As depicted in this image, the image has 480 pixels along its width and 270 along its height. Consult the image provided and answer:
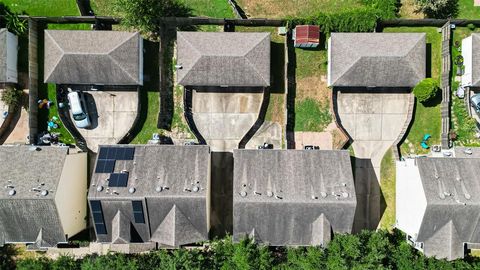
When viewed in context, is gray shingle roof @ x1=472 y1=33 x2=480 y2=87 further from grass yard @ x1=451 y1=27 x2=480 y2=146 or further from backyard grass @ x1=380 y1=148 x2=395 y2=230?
backyard grass @ x1=380 y1=148 x2=395 y2=230

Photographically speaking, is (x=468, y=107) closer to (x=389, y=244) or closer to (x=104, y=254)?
(x=389, y=244)

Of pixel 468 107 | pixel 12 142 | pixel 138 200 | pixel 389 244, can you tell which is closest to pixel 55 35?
pixel 12 142

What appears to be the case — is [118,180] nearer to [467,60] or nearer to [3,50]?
[3,50]

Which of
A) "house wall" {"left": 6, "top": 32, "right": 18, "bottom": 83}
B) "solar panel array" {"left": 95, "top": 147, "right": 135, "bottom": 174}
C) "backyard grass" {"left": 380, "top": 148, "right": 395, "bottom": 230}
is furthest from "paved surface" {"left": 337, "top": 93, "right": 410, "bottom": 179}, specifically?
"house wall" {"left": 6, "top": 32, "right": 18, "bottom": 83}

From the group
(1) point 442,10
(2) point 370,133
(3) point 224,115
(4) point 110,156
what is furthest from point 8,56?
(1) point 442,10

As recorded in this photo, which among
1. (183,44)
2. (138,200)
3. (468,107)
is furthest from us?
(468,107)

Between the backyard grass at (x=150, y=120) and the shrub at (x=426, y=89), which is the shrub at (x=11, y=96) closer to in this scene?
the backyard grass at (x=150, y=120)
